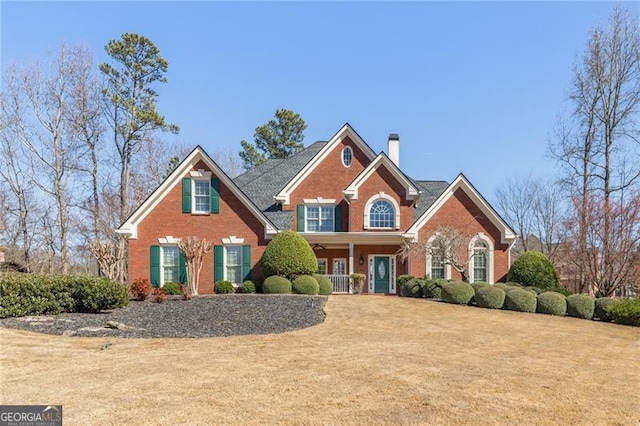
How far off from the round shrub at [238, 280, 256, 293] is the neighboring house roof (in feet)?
8.69

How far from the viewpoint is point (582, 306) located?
1795 cm

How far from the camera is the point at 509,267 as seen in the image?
2497 cm

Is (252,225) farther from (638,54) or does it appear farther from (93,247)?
(638,54)

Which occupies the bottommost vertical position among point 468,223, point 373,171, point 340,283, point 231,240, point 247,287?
point 340,283

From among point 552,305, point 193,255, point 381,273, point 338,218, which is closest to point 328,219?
point 338,218

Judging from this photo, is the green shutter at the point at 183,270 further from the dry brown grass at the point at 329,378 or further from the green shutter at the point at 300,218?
the dry brown grass at the point at 329,378

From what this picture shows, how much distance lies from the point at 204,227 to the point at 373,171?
9.19m

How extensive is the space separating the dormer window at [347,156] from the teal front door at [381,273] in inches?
218

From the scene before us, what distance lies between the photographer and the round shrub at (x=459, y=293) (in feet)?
62.7

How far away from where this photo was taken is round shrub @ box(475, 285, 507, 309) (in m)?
18.5

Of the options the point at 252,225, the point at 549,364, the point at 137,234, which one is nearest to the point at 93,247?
the point at 137,234

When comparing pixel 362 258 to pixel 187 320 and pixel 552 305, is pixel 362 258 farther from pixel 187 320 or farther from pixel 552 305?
pixel 187 320

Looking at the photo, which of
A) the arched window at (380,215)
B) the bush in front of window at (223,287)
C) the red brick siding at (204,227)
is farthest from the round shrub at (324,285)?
the arched window at (380,215)

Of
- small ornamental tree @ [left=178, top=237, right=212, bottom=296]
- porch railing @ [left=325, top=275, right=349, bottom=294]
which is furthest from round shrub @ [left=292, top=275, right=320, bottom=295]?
small ornamental tree @ [left=178, top=237, right=212, bottom=296]
